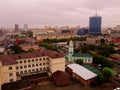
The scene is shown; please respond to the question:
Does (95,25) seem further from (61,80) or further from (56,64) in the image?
(61,80)

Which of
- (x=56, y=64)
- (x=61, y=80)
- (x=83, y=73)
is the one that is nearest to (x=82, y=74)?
(x=83, y=73)

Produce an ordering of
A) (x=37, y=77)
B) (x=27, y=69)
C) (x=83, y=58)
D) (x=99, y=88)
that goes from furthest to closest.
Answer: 1. (x=83, y=58)
2. (x=27, y=69)
3. (x=37, y=77)
4. (x=99, y=88)

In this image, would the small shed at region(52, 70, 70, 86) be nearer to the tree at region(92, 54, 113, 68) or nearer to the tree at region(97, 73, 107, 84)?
the tree at region(97, 73, 107, 84)

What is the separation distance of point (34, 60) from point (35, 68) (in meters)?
1.52

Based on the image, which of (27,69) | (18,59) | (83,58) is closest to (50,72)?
(27,69)

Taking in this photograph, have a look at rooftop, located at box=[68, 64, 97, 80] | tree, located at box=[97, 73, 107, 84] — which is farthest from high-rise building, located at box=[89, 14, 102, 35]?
tree, located at box=[97, 73, 107, 84]

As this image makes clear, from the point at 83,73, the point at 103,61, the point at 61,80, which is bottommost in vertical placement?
the point at 61,80

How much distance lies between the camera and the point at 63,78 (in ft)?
67.6

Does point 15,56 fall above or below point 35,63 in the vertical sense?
above

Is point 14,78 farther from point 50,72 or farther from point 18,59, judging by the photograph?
point 50,72

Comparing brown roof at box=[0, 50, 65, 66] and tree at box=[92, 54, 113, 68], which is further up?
brown roof at box=[0, 50, 65, 66]

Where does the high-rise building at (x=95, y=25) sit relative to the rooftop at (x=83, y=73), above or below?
above

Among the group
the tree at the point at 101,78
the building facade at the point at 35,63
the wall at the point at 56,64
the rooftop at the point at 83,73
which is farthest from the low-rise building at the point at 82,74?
the wall at the point at 56,64

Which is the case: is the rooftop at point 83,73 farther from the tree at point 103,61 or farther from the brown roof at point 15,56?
the tree at point 103,61
